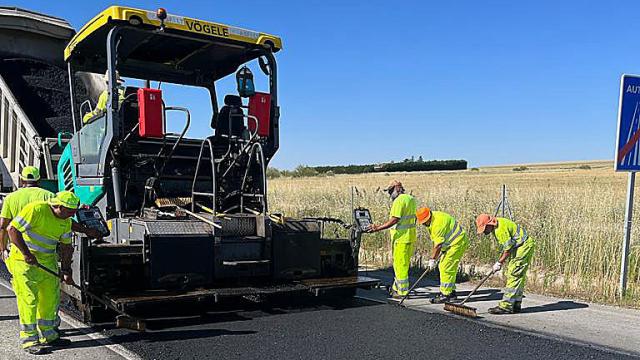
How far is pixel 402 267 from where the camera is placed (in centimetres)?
709

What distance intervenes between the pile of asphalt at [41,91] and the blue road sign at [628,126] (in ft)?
23.5

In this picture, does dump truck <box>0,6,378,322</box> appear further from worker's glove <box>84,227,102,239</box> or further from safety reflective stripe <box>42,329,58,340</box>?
safety reflective stripe <box>42,329,58,340</box>

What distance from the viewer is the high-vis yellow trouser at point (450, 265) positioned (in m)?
6.83

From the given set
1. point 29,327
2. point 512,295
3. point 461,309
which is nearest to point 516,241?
point 512,295

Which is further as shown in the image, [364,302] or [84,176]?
[364,302]

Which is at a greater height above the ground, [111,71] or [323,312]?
[111,71]

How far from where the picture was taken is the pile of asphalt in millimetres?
8750

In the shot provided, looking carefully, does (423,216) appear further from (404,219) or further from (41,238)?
(41,238)

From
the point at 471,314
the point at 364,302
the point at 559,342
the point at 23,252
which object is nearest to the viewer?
the point at 23,252

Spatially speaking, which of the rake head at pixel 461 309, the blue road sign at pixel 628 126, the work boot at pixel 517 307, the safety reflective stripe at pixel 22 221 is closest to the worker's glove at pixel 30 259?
the safety reflective stripe at pixel 22 221

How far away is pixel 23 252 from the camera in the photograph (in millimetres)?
4691

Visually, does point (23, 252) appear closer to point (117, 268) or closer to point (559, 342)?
point (117, 268)

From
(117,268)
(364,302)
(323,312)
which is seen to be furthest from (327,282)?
(117,268)

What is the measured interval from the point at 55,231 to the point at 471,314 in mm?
4046
